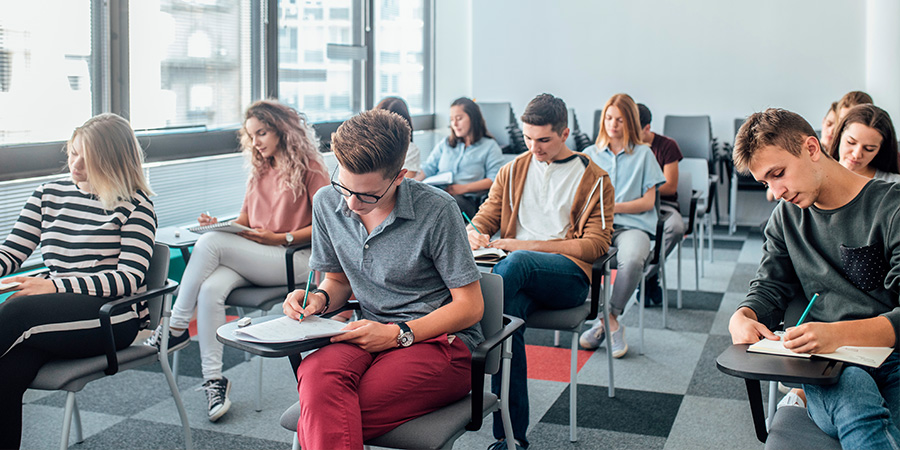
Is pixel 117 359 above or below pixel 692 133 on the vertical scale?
→ below

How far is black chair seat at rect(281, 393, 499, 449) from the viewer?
→ 5.52 ft

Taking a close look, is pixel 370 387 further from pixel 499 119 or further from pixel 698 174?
pixel 499 119

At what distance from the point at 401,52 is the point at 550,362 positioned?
15.1 feet

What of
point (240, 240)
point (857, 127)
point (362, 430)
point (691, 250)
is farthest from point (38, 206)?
point (691, 250)

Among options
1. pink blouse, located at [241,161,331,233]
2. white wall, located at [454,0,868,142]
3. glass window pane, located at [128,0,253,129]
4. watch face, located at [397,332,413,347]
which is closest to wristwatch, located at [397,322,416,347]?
watch face, located at [397,332,413,347]

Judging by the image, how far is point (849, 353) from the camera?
156cm

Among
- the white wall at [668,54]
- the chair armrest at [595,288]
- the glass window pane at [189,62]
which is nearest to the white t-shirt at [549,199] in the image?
the chair armrest at [595,288]

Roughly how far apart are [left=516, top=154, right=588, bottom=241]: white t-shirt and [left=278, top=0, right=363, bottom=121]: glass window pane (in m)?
2.68

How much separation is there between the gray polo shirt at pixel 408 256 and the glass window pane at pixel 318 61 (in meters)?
3.48

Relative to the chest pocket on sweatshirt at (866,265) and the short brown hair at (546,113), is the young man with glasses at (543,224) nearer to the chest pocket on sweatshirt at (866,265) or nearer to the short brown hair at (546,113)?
the short brown hair at (546,113)

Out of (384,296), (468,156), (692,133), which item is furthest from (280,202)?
(692,133)

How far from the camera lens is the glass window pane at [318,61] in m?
5.34

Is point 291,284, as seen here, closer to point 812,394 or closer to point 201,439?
point 201,439

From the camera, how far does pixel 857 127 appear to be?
2.71 metres
